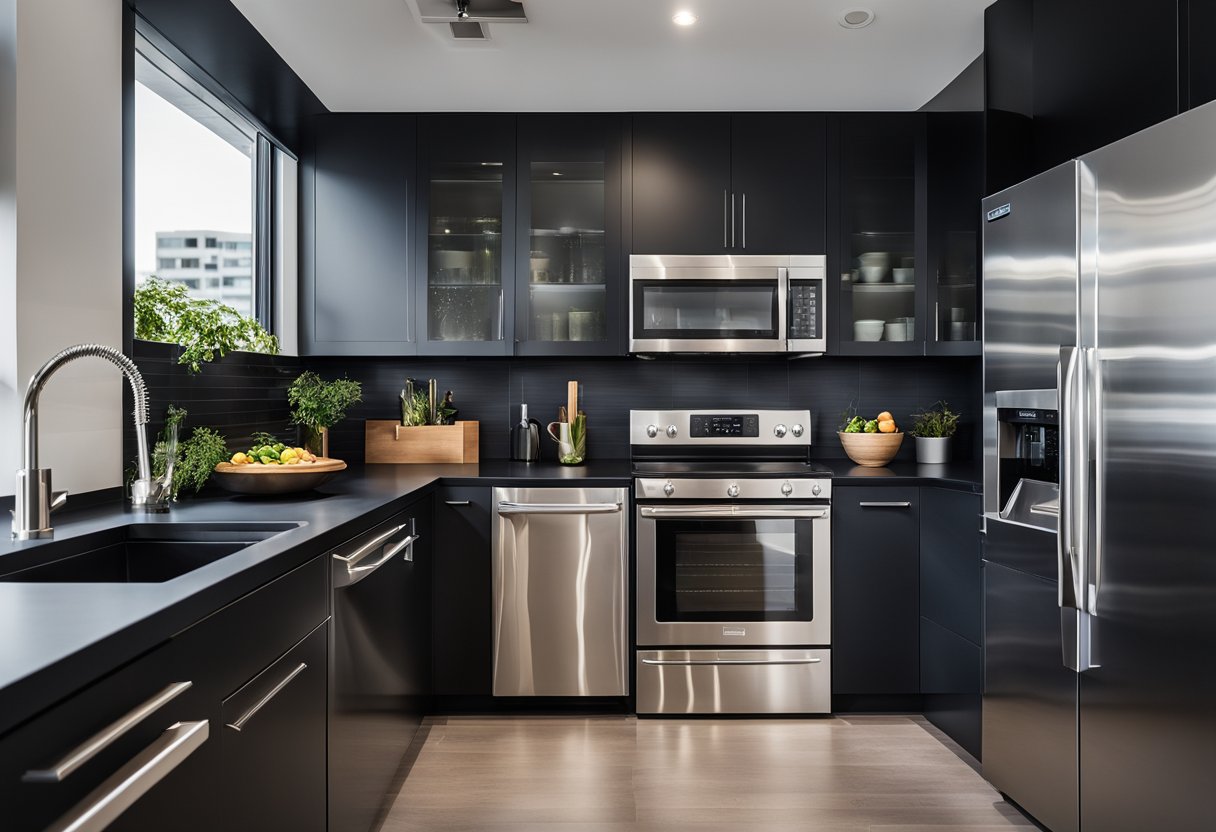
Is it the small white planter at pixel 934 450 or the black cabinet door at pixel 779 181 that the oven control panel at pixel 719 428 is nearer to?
the small white planter at pixel 934 450

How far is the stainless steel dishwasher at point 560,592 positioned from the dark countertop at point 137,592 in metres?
0.42

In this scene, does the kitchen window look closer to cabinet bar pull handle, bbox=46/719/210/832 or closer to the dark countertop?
the dark countertop

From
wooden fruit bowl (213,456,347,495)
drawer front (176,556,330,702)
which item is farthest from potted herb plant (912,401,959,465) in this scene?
drawer front (176,556,330,702)

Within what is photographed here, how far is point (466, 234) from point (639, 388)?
101 cm

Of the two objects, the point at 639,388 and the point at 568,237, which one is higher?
the point at 568,237

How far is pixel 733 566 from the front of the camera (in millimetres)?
3010

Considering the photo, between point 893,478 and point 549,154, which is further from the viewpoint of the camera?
point 549,154

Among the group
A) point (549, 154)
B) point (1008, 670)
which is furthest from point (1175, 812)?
point (549, 154)

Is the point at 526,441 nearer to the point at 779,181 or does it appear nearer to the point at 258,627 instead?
the point at 779,181

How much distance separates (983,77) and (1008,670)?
1.96 metres

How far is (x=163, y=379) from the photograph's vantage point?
97.5 inches

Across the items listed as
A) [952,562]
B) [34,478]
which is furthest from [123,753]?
[952,562]

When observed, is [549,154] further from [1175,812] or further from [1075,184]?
[1175,812]

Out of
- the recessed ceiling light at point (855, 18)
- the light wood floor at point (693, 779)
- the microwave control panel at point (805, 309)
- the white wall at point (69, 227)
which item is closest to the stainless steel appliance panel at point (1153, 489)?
the light wood floor at point (693, 779)
